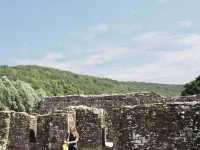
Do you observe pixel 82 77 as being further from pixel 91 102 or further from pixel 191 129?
pixel 191 129

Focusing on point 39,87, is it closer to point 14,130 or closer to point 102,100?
point 102,100

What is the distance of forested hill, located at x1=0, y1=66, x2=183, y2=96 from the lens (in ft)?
303

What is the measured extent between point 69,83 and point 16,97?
48.2m

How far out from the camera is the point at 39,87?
87438 mm

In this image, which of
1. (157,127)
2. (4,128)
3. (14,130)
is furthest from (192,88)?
(157,127)

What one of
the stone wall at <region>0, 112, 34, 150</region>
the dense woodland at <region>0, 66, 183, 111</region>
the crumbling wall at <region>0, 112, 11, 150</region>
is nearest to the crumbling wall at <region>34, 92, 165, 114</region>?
the stone wall at <region>0, 112, 34, 150</region>

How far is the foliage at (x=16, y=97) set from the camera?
187 ft

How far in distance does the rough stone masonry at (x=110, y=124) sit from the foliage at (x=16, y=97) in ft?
66.0

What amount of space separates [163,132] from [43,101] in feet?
72.3

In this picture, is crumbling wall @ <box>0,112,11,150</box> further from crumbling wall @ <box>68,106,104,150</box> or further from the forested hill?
the forested hill

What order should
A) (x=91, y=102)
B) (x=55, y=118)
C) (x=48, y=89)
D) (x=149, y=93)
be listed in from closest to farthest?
(x=55, y=118) < (x=149, y=93) < (x=91, y=102) < (x=48, y=89)

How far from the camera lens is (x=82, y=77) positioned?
12650 centimetres

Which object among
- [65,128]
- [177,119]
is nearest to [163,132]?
[177,119]

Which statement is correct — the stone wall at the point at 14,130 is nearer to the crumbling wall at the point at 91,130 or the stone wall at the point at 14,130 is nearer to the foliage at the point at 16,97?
the crumbling wall at the point at 91,130
